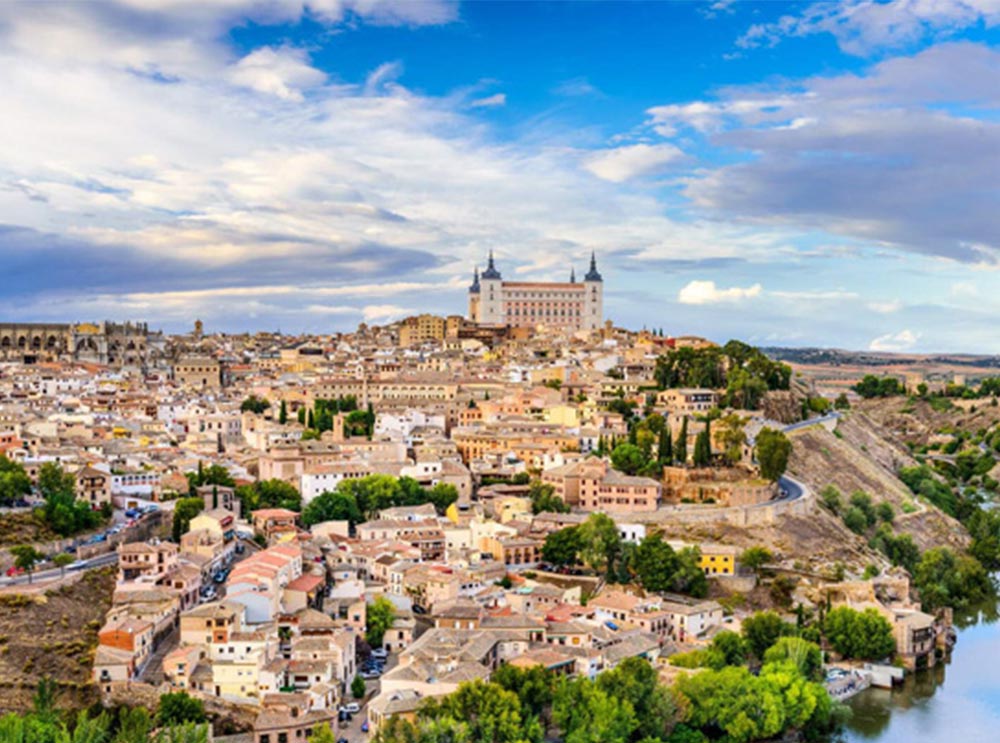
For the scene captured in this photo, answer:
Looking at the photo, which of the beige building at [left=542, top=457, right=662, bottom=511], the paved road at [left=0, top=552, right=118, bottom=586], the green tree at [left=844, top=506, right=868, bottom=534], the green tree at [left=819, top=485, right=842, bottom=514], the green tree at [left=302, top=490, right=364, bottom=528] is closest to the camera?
the paved road at [left=0, top=552, right=118, bottom=586]

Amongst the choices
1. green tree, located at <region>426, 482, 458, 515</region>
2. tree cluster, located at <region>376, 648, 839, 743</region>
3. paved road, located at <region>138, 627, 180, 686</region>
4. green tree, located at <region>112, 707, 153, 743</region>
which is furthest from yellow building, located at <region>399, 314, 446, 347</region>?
green tree, located at <region>112, 707, 153, 743</region>

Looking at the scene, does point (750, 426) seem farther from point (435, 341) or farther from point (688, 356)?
point (435, 341)

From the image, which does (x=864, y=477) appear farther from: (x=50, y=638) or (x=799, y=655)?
(x=50, y=638)

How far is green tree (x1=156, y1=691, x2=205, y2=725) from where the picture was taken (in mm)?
18469

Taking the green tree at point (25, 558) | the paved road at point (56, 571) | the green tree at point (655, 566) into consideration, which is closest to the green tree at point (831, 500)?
the green tree at point (655, 566)

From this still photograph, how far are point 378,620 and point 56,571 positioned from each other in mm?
7129

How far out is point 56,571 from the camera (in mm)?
23562

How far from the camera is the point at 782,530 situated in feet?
102

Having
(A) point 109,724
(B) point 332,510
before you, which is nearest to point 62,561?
(A) point 109,724

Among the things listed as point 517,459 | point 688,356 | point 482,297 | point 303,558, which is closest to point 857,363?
point 482,297

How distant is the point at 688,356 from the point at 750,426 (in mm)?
8209

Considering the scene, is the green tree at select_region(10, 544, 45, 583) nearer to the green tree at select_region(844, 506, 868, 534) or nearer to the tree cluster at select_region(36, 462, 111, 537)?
the tree cluster at select_region(36, 462, 111, 537)

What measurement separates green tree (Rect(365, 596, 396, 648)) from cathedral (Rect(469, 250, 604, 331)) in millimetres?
52192

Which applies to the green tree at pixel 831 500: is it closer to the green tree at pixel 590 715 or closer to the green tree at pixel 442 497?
the green tree at pixel 442 497
